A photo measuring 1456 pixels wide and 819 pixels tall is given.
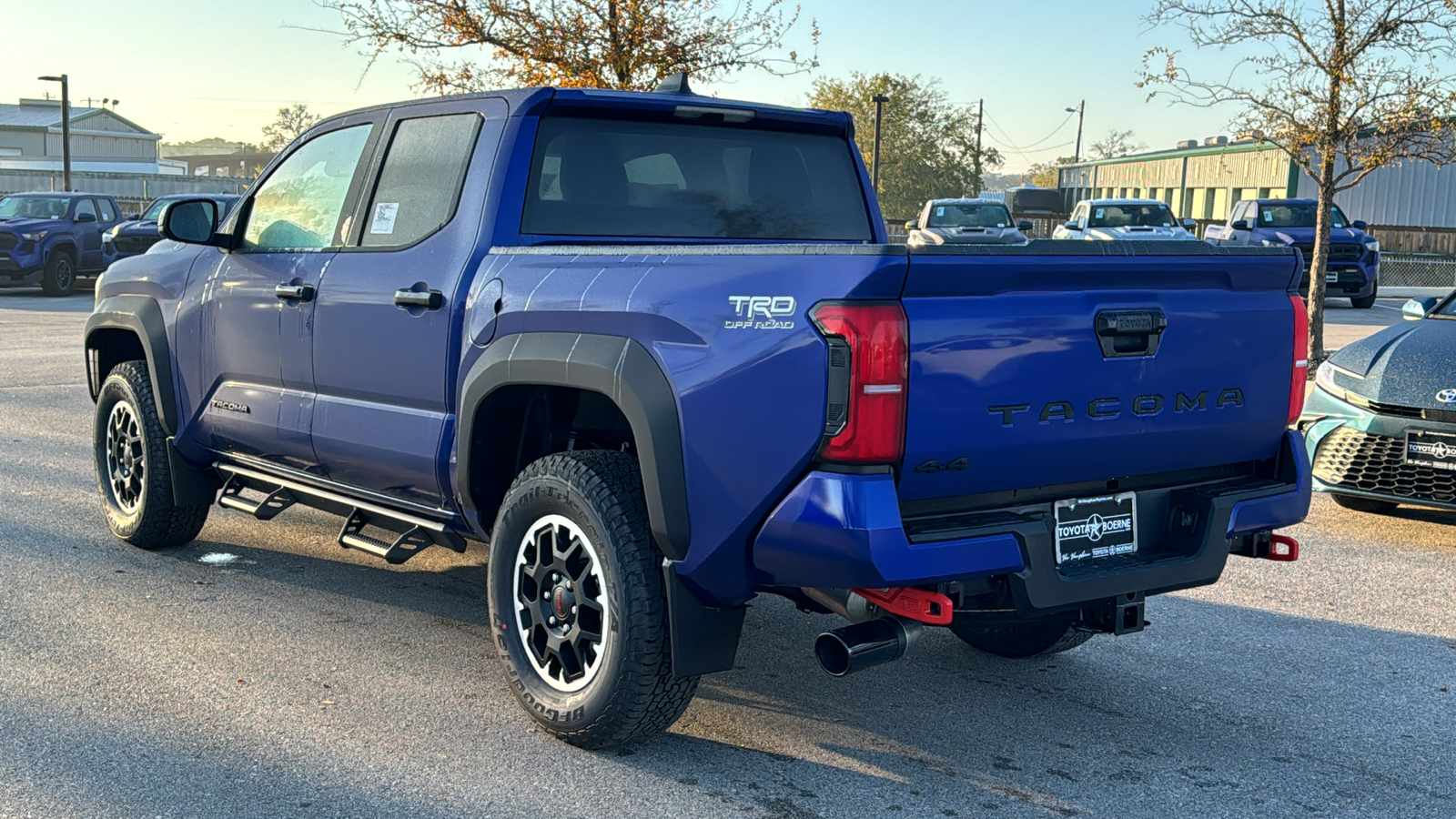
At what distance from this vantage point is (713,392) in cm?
368

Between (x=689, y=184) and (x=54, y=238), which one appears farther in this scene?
(x=54, y=238)

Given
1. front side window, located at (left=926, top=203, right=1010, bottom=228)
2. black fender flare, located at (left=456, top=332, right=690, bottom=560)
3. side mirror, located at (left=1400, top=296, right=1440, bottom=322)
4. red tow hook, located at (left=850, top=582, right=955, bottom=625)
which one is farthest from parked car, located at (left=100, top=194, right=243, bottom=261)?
red tow hook, located at (left=850, top=582, right=955, bottom=625)

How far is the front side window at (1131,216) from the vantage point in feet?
88.8

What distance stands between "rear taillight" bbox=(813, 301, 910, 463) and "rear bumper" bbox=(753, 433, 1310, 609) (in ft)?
0.31

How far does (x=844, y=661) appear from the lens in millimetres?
3678

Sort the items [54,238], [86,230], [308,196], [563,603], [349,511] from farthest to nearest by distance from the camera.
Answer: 1. [86,230]
2. [54,238]
3. [308,196]
4. [349,511]
5. [563,603]

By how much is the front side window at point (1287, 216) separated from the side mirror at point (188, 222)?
22964mm

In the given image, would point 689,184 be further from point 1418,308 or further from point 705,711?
point 1418,308

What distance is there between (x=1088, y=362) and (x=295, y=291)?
9.81 ft

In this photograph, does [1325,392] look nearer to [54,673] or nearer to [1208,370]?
→ [1208,370]

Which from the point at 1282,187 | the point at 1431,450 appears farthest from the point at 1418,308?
the point at 1282,187

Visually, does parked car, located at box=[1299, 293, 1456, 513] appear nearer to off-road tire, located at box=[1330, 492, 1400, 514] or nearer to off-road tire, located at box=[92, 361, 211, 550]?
off-road tire, located at box=[1330, 492, 1400, 514]

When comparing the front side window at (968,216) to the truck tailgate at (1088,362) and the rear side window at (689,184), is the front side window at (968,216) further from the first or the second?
the truck tailgate at (1088,362)

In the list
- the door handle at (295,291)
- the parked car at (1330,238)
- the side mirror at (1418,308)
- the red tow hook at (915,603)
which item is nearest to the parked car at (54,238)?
the parked car at (1330,238)
